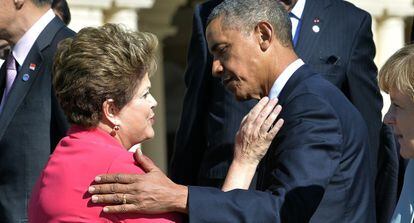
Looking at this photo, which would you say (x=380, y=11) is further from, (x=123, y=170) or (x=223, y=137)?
(x=123, y=170)

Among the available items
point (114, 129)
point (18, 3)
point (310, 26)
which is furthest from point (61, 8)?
point (114, 129)

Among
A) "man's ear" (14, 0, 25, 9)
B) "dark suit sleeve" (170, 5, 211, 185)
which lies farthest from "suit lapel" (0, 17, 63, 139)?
"dark suit sleeve" (170, 5, 211, 185)

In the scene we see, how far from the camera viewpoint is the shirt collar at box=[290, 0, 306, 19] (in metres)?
5.88

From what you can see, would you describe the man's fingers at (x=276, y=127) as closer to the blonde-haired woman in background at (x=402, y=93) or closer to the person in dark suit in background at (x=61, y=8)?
the blonde-haired woman in background at (x=402, y=93)

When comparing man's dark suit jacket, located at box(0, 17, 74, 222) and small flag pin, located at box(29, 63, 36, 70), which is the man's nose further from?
small flag pin, located at box(29, 63, 36, 70)

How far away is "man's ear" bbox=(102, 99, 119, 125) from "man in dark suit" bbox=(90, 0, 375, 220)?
7.8 inches

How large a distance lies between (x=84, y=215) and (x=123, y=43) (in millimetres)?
580

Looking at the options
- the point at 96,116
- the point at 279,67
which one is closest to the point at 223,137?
the point at 279,67

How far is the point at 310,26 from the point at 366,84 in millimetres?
367

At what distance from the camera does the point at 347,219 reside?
14.6 feet

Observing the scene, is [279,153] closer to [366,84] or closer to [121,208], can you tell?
[121,208]

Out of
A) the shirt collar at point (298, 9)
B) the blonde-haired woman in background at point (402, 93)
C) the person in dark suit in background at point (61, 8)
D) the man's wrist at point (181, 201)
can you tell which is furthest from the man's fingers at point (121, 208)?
the person in dark suit in background at point (61, 8)

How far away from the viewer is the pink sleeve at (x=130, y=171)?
4078 millimetres

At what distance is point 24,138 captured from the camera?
5.55 meters
